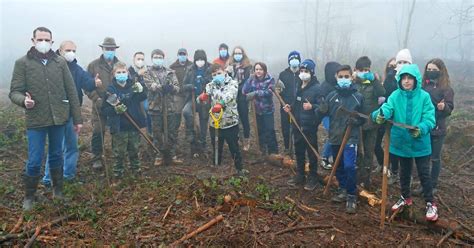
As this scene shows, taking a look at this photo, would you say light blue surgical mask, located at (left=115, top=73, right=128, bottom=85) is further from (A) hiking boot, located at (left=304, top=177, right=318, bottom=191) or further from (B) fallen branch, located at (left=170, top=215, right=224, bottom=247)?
(A) hiking boot, located at (left=304, top=177, right=318, bottom=191)

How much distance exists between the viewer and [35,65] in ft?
16.2

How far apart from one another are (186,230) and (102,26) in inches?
2132

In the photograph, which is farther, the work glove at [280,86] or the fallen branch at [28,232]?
the work glove at [280,86]

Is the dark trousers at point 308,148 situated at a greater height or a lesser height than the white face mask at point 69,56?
lesser

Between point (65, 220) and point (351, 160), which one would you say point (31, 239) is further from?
point (351, 160)

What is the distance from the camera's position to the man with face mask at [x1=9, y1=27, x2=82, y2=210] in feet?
16.0

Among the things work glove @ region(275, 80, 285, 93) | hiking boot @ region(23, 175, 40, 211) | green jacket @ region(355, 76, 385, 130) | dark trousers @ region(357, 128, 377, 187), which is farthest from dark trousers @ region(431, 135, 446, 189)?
hiking boot @ region(23, 175, 40, 211)

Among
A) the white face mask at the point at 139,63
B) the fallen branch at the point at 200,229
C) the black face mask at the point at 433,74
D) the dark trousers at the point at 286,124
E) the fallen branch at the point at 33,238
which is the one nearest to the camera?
the fallen branch at the point at 33,238

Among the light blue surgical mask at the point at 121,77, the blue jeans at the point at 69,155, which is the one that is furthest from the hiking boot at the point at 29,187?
the light blue surgical mask at the point at 121,77

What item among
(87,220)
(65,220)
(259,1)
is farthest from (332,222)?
(259,1)

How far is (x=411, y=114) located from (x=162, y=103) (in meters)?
4.90

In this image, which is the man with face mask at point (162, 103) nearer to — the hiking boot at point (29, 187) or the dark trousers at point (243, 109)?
the dark trousers at point (243, 109)

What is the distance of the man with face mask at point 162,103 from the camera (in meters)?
7.46

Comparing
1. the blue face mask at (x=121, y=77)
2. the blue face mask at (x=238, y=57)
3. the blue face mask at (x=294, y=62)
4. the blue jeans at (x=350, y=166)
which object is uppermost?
the blue face mask at (x=238, y=57)
